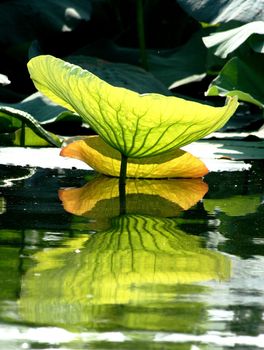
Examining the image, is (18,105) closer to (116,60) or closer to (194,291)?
(116,60)

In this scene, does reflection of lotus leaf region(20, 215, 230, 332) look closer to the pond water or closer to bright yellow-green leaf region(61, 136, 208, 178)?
the pond water

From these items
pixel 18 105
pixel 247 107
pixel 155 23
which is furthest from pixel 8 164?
pixel 155 23

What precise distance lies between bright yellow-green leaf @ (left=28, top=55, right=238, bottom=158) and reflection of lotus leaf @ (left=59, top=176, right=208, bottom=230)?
83 mm

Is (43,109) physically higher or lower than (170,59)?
lower

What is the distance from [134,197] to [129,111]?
18 cm

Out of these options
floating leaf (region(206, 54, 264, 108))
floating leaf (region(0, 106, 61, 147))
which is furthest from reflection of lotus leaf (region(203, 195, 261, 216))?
floating leaf (region(206, 54, 264, 108))

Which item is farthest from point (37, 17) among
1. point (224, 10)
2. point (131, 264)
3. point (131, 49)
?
point (131, 264)

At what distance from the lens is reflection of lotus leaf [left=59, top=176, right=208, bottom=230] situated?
5.84 feet

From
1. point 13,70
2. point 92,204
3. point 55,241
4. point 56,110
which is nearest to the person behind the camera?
point 55,241

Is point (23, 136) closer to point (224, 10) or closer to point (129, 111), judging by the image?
point (129, 111)

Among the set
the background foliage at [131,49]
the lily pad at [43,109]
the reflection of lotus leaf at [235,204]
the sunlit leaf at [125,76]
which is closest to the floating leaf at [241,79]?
the background foliage at [131,49]

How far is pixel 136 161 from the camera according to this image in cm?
215

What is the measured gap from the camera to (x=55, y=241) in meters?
1.47

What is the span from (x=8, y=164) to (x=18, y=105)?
92 centimetres
